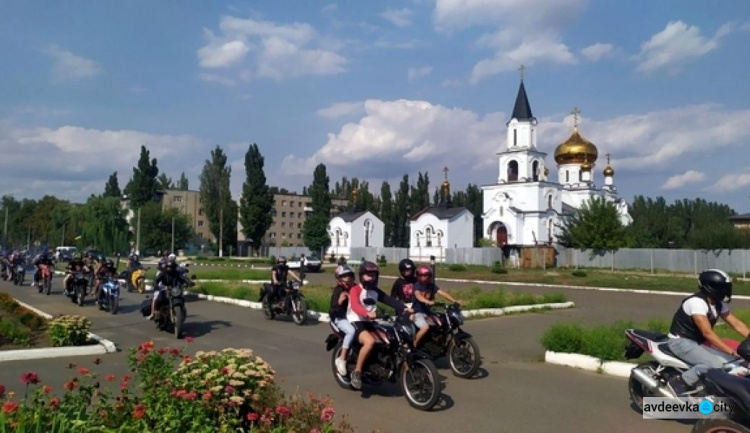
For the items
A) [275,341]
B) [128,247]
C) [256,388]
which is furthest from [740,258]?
[128,247]

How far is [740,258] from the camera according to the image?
1751 inches

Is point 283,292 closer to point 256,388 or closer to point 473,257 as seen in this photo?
point 256,388

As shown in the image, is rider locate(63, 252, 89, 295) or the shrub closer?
the shrub

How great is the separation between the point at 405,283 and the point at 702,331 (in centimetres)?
527

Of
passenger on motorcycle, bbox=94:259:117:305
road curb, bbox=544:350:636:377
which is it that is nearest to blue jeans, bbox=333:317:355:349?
road curb, bbox=544:350:636:377

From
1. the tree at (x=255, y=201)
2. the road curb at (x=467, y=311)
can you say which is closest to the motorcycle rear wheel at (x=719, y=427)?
the road curb at (x=467, y=311)

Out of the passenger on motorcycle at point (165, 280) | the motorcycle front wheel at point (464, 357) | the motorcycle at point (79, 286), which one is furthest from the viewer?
the motorcycle at point (79, 286)

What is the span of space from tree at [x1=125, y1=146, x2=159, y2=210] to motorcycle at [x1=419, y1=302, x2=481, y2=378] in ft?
260

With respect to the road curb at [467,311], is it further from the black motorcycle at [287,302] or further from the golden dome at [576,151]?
the golden dome at [576,151]

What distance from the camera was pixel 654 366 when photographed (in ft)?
21.8

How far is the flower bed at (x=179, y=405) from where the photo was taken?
441 cm

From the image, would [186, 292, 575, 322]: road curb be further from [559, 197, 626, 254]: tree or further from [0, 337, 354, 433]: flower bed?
[559, 197, 626, 254]: tree

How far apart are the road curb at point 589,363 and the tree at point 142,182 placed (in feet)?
260

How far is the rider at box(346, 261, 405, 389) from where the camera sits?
7660 millimetres
